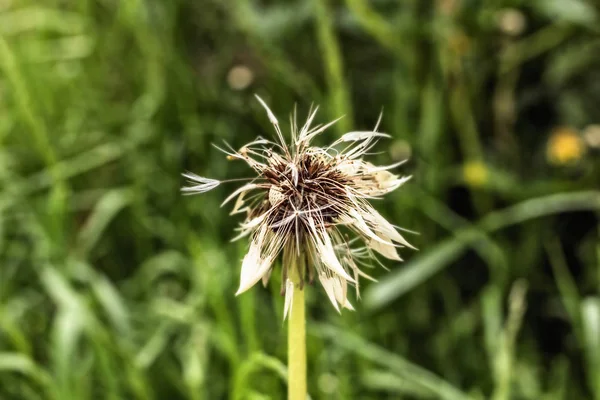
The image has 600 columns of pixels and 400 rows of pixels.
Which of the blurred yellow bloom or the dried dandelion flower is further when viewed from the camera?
the blurred yellow bloom

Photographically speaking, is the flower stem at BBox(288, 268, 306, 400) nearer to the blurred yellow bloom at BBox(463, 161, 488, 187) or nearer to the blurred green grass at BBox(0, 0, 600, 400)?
the blurred green grass at BBox(0, 0, 600, 400)

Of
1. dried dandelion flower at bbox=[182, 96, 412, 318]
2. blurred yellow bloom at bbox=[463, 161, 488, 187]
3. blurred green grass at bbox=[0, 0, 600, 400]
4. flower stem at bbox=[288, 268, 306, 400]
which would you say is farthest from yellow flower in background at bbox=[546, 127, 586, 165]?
flower stem at bbox=[288, 268, 306, 400]

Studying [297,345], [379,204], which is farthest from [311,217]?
[379,204]

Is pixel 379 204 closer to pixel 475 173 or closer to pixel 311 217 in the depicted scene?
pixel 475 173

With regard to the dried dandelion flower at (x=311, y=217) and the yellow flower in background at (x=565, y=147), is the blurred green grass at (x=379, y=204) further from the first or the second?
the dried dandelion flower at (x=311, y=217)

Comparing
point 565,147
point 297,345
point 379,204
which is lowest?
point 297,345

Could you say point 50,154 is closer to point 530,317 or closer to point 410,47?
point 410,47
